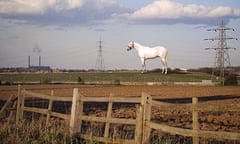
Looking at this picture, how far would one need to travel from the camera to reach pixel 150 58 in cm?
3228

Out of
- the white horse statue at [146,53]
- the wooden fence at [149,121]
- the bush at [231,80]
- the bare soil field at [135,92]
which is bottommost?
the bare soil field at [135,92]

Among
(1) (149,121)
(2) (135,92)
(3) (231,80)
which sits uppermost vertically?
(1) (149,121)

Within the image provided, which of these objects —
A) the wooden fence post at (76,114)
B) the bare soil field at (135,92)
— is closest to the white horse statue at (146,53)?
the bare soil field at (135,92)

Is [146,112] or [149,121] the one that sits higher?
[146,112]

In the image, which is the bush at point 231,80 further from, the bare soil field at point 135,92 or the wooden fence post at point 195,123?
the wooden fence post at point 195,123

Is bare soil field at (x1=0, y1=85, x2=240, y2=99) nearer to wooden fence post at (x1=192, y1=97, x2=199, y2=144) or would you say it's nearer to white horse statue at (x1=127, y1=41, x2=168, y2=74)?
white horse statue at (x1=127, y1=41, x2=168, y2=74)

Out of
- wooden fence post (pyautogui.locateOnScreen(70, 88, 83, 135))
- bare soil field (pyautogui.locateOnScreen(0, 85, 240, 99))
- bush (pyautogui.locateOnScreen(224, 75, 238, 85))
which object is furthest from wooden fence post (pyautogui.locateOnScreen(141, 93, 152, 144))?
bush (pyautogui.locateOnScreen(224, 75, 238, 85))

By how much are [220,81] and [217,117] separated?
139 feet

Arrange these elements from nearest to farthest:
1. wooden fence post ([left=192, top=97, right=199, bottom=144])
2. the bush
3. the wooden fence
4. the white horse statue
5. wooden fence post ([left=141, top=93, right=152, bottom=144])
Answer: the wooden fence, wooden fence post ([left=192, top=97, right=199, bottom=144]), wooden fence post ([left=141, top=93, right=152, bottom=144]), the white horse statue, the bush

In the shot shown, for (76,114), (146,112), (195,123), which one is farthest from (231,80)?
(195,123)

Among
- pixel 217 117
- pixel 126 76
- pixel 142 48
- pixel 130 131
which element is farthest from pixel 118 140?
pixel 126 76

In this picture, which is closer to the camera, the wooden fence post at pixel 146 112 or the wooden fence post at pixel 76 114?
the wooden fence post at pixel 146 112

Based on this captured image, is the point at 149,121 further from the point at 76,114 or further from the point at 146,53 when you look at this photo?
the point at 146,53

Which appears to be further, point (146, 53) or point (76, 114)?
point (146, 53)
